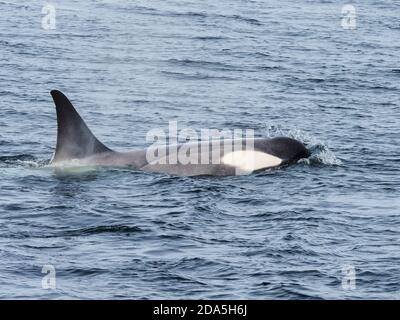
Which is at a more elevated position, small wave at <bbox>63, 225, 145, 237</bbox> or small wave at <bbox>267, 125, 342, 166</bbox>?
small wave at <bbox>267, 125, 342, 166</bbox>

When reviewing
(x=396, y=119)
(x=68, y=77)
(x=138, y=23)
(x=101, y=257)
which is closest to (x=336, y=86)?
(x=396, y=119)

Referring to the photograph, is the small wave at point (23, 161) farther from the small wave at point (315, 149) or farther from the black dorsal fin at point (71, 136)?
the small wave at point (315, 149)

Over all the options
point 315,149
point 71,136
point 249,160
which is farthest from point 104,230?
point 315,149

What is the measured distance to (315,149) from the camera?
23.4m

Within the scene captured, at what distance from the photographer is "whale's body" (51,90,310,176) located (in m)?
21.2

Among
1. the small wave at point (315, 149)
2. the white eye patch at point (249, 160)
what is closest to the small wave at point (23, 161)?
the white eye patch at point (249, 160)

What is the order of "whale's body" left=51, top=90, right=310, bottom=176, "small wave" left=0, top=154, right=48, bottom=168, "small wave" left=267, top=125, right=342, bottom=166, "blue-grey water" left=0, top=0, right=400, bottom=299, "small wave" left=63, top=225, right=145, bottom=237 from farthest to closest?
"small wave" left=267, top=125, right=342, bottom=166 < "small wave" left=0, top=154, right=48, bottom=168 < "whale's body" left=51, top=90, right=310, bottom=176 < "small wave" left=63, top=225, right=145, bottom=237 < "blue-grey water" left=0, top=0, right=400, bottom=299

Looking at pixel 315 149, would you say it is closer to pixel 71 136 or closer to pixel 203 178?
pixel 203 178

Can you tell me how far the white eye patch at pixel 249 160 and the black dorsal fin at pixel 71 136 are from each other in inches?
99.4

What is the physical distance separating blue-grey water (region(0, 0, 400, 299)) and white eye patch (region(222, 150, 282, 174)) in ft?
0.76

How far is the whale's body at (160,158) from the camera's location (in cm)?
2116

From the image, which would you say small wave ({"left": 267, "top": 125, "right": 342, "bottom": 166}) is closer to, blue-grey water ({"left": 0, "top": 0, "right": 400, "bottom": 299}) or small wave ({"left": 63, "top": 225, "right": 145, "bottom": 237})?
blue-grey water ({"left": 0, "top": 0, "right": 400, "bottom": 299})

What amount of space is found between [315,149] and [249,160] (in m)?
2.51

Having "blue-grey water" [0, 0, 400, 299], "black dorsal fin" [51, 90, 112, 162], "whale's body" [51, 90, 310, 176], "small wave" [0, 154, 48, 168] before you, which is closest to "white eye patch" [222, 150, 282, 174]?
"whale's body" [51, 90, 310, 176]
